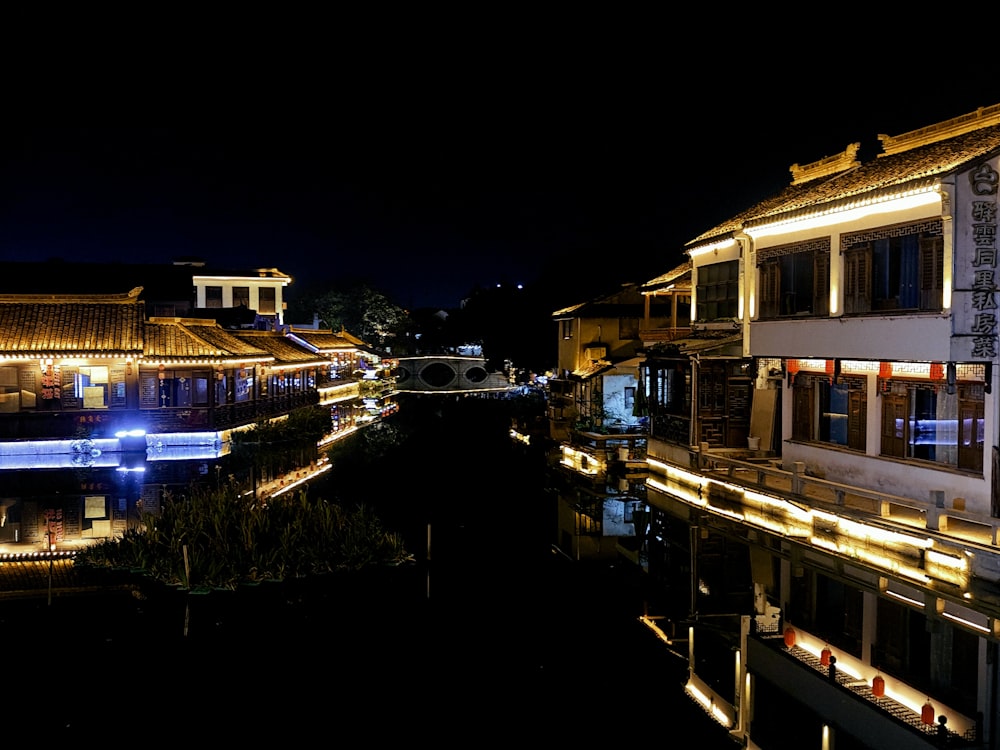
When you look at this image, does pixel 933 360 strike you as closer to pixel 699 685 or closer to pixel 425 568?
pixel 699 685

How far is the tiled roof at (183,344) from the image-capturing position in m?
33.1

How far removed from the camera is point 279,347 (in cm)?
4722

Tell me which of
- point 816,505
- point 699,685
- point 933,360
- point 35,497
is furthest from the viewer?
point 35,497

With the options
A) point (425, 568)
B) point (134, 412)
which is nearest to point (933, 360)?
point (425, 568)

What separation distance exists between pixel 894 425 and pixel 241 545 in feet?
46.1

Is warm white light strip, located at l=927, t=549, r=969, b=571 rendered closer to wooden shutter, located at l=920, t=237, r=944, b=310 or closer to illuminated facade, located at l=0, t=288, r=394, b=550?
wooden shutter, located at l=920, t=237, r=944, b=310

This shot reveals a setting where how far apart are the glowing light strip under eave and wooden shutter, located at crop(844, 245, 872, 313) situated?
32.3 inches

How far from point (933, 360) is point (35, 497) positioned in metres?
23.0

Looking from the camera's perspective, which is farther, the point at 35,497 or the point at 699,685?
the point at 35,497

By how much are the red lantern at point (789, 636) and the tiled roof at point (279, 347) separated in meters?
33.2

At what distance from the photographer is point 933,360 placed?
1620cm

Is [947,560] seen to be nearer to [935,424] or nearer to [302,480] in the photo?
[935,424]

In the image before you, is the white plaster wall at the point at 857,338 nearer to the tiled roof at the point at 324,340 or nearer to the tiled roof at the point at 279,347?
the tiled roof at the point at 279,347

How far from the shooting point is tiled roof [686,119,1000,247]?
53.6 feet
